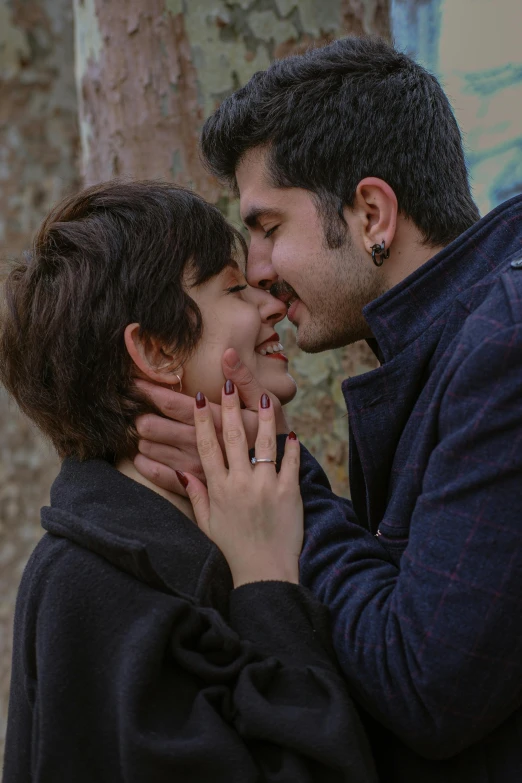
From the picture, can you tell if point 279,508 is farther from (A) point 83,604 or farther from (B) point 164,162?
(B) point 164,162

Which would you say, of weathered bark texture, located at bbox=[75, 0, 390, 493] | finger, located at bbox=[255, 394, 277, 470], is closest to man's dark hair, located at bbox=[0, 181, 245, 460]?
finger, located at bbox=[255, 394, 277, 470]

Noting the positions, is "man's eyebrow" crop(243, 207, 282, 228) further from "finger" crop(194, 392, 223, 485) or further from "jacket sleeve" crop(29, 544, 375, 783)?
"jacket sleeve" crop(29, 544, 375, 783)

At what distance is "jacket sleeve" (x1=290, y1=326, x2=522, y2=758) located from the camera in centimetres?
144

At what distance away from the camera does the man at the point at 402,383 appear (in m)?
1.46

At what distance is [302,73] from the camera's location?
226 centimetres

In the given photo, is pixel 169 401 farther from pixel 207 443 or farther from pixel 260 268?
pixel 260 268

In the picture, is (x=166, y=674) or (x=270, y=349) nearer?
(x=166, y=674)

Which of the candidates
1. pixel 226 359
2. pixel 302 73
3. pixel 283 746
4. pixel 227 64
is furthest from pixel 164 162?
pixel 283 746

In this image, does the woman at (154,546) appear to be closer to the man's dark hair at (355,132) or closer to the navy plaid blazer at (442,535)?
the navy plaid blazer at (442,535)

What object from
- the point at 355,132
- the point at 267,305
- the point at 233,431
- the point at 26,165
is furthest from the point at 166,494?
the point at 26,165

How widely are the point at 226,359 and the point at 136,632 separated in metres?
0.69

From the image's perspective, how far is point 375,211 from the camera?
2154mm

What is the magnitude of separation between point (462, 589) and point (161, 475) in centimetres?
75

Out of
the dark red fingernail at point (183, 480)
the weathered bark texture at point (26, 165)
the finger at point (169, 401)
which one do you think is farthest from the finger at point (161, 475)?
the weathered bark texture at point (26, 165)
